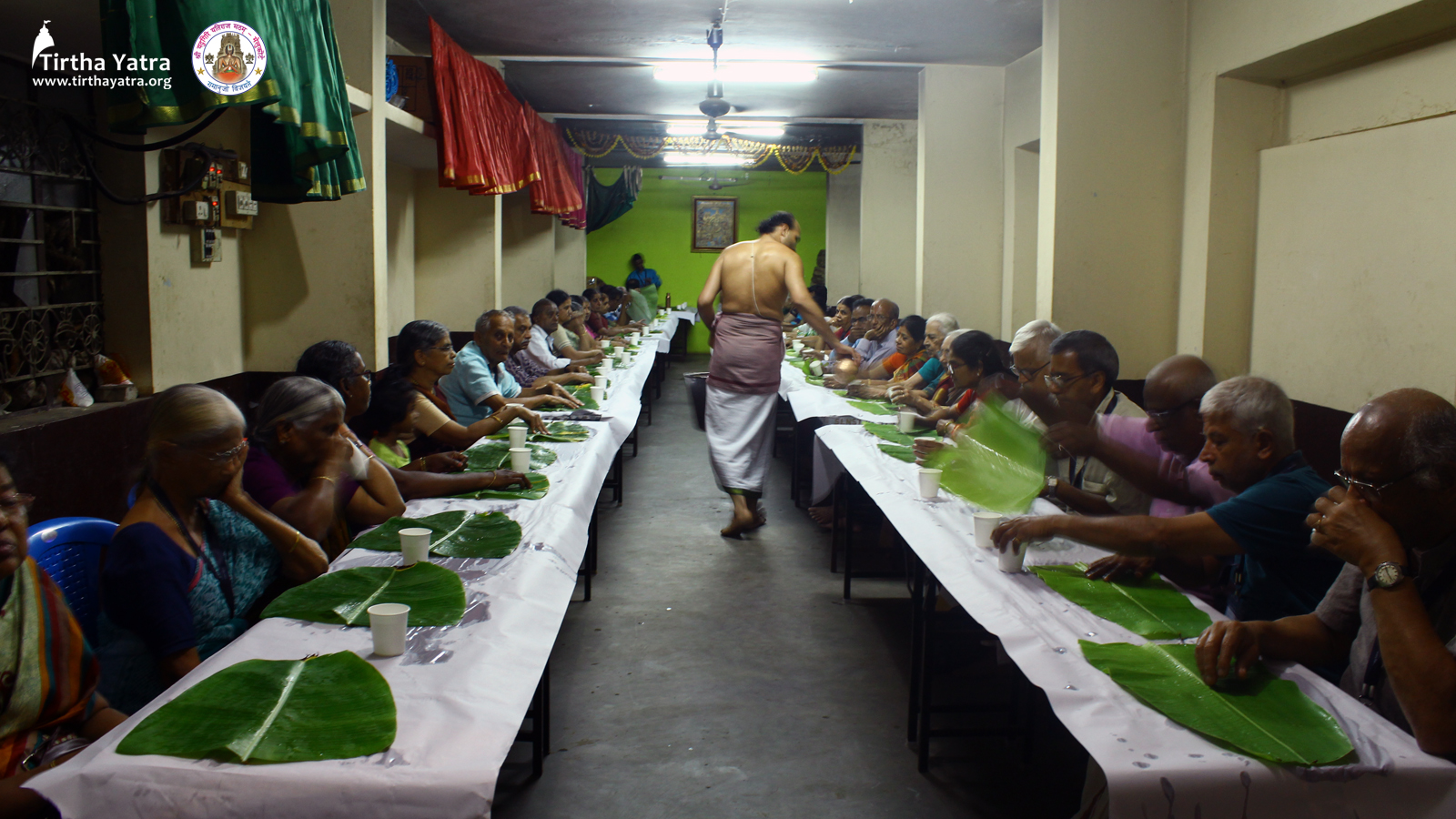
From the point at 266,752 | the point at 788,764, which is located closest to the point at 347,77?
the point at 788,764

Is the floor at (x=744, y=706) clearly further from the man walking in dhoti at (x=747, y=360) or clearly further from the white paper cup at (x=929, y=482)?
the white paper cup at (x=929, y=482)

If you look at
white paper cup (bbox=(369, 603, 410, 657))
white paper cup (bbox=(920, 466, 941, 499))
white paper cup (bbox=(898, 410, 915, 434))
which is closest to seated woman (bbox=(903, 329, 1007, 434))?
white paper cup (bbox=(898, 410, 915, 434))

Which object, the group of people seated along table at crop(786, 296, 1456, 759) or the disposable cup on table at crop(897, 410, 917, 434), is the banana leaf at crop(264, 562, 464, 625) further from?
the disposable cup on table at crop(897, 410, 917, 434)

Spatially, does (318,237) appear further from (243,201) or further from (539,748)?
(539,748)

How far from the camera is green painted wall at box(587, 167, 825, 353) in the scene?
1544 centimetres

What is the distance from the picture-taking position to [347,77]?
15.0ft

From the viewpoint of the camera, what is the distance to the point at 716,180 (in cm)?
1523

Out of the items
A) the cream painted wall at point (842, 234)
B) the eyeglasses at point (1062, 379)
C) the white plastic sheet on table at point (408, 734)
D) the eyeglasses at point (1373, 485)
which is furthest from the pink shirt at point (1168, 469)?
the cream painted wall at point (842, 234)

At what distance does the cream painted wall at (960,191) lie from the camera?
719 cm

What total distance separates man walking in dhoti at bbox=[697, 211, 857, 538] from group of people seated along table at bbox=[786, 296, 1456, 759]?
6.28 feet

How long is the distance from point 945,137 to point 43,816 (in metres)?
6.93

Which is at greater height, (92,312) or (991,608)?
(92,312)

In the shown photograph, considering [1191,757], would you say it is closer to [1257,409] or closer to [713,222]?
[1257,409]

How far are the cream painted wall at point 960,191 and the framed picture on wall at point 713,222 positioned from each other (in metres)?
8.35
